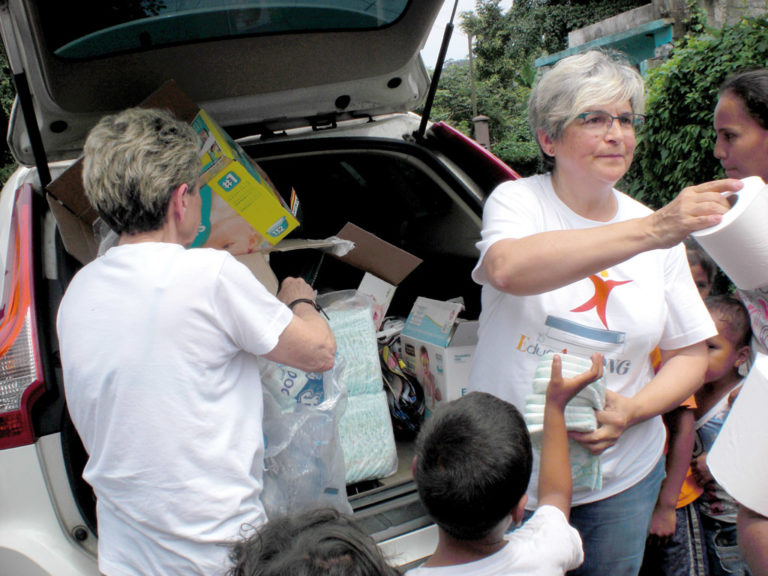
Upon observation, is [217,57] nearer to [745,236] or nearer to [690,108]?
[745,236]

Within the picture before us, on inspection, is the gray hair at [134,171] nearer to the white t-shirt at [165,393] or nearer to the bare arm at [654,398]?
the white t-shirt at [165,393]

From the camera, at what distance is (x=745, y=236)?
3.93ft

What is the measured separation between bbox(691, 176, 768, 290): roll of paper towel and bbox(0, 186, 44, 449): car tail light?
1.51m

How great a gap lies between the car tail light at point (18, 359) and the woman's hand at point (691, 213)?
143 centimetres

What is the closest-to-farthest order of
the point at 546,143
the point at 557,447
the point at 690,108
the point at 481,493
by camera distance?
the point at 481,493, the point at 557,447, the point at 546,143, the point at 690,108

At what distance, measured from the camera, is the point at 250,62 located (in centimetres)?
225

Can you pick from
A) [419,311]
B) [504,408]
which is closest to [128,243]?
[504,408]

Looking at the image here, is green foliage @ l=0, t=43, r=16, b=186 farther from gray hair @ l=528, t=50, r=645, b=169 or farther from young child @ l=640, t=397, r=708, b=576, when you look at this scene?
young child @ l=640, t=397, r=708, b=576

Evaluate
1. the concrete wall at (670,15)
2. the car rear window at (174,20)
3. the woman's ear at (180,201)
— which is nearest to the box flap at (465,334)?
the car rear window at (174,20)

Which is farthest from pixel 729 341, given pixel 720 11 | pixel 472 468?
pixel 720 11

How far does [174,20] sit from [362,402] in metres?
1.40

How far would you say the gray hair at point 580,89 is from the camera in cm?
147

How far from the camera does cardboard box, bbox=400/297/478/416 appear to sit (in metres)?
2.35

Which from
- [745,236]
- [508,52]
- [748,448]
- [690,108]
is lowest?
[508,52]
